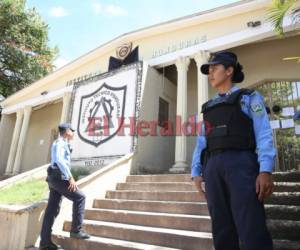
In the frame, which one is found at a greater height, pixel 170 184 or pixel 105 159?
pixel 105 159

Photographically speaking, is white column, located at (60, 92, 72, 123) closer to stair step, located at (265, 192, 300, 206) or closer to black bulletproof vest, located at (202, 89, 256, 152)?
stair step, located at (265, 192, 300, 206)

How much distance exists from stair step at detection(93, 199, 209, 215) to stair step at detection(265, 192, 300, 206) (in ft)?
3.24

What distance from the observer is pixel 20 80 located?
18953 mm

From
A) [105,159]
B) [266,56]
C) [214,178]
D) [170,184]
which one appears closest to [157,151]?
[105,159]

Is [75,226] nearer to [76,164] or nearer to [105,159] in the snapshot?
[105,159]

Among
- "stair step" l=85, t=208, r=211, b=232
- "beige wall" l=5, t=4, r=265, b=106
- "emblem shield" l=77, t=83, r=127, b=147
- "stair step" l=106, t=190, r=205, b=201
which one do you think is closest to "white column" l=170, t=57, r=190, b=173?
"beige wall" l=5, t=4, r=265, b=106

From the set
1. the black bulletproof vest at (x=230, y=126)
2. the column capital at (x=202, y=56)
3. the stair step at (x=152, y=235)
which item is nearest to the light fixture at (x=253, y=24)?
the column capital at (x=202, y=56)

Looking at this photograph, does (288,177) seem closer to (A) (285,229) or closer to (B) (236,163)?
(A) (285,229)

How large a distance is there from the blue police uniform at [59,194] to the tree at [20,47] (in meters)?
15.8

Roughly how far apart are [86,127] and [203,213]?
21.7ft

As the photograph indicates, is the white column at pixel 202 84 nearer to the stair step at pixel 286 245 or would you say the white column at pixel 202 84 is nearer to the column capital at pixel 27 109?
the stair step at pixel 286 245

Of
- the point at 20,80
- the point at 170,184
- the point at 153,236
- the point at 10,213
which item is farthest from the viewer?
the point at 20,80

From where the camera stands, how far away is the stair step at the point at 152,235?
382 centimetres

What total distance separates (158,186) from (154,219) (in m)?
1.42
